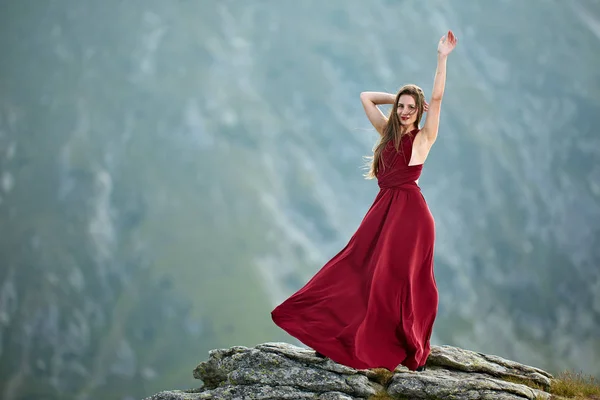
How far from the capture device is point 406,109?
766 centimetres

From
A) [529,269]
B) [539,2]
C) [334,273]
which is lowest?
[334,273]

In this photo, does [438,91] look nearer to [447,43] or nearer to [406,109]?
[406,109]

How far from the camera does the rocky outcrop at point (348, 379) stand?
7.84 m

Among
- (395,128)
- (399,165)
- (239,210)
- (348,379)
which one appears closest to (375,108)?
(395,128)

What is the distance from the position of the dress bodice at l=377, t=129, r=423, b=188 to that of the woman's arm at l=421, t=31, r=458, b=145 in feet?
0.62

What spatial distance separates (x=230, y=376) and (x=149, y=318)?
14496 cm

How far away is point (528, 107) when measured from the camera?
178m

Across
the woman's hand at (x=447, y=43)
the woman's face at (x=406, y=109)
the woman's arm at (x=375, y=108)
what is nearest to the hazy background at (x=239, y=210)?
the woman's arm at (x=375, y=108)

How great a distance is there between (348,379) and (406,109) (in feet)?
10.2

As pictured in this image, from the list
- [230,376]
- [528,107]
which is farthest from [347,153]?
[230,376]

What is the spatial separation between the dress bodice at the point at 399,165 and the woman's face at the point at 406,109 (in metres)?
0.15

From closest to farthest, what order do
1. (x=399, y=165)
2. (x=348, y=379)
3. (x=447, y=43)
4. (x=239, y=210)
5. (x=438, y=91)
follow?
1. (x=438, y=91)
2. (x=447, y=43)
3. (x=399, y=165)
4. (x=348, y=379)
5. (x=239, y=210)

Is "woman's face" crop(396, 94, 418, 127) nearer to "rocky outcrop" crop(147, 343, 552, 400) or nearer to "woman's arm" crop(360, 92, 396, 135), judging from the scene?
"woman's arm" crop(360, 92, 396, 135)

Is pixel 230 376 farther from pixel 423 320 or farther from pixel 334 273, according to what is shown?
pixel 423 320
